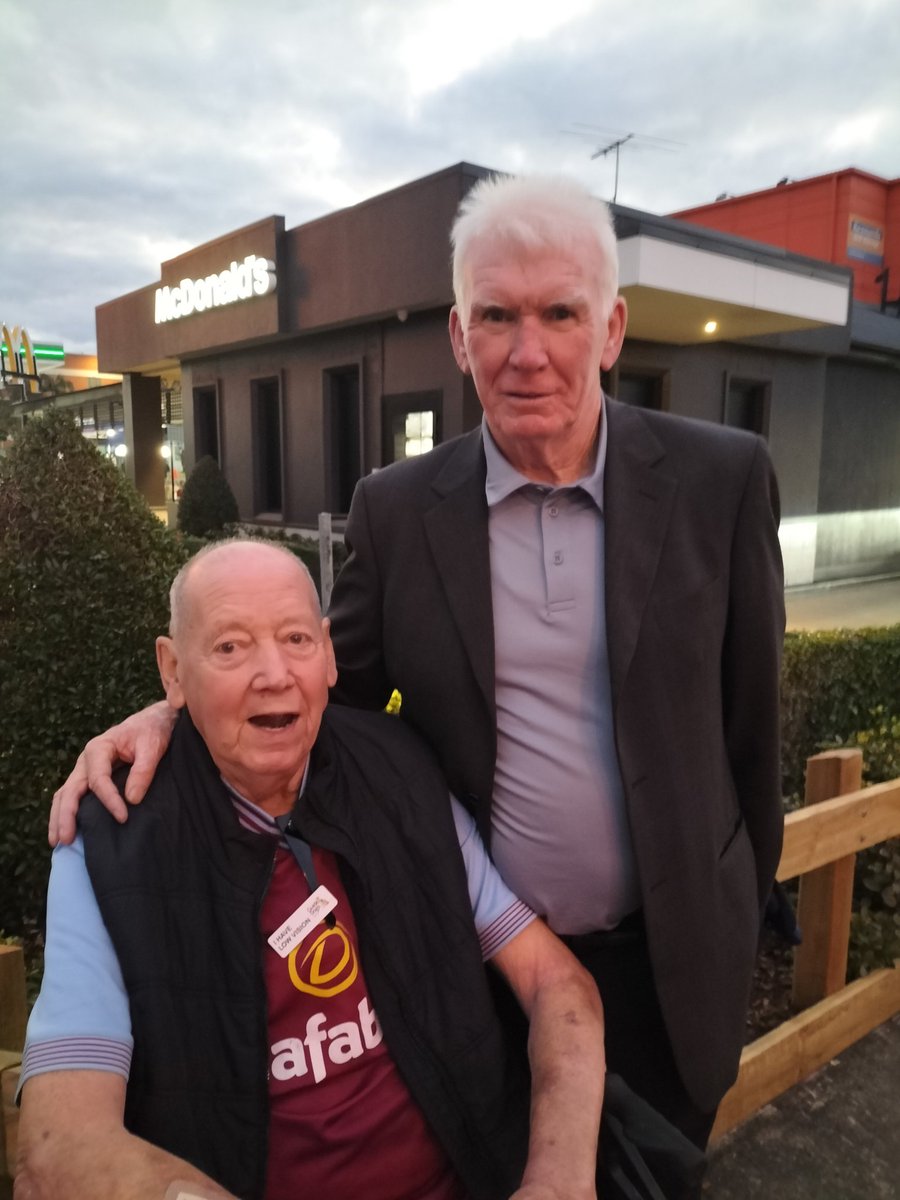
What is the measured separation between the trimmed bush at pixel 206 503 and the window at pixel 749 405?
27.2 feet

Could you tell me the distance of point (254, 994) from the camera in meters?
1.40

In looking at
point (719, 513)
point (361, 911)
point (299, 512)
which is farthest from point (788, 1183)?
point (299, 512)

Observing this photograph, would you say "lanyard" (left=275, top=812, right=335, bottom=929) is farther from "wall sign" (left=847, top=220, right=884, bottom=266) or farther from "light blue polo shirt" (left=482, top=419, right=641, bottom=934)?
"wall sign" (left=847, top=220, right=884, bottom=266)

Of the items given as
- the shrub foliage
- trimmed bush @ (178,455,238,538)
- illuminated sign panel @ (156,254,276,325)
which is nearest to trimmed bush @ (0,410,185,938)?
the shrub foliage

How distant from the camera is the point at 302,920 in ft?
4.92

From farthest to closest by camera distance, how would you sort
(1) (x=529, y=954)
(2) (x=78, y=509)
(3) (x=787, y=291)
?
(3) (x=787, y=291) < (2) (x=78, y=509) < (1) (x=529, y=954)

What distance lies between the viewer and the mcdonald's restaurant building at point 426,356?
31.7ft

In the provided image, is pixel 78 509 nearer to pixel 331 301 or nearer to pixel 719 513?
pixel 719 513

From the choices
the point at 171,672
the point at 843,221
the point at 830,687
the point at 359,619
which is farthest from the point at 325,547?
the point at 843,221

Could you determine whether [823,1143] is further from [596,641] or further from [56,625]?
[56,625]

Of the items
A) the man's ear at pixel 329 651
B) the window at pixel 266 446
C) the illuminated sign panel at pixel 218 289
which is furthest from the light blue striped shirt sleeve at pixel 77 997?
the window at pixel 266 446

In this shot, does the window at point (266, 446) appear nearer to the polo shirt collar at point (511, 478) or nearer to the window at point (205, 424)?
the window at point (205, 424)

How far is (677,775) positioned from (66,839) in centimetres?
110

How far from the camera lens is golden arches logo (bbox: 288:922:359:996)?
1474 mm
